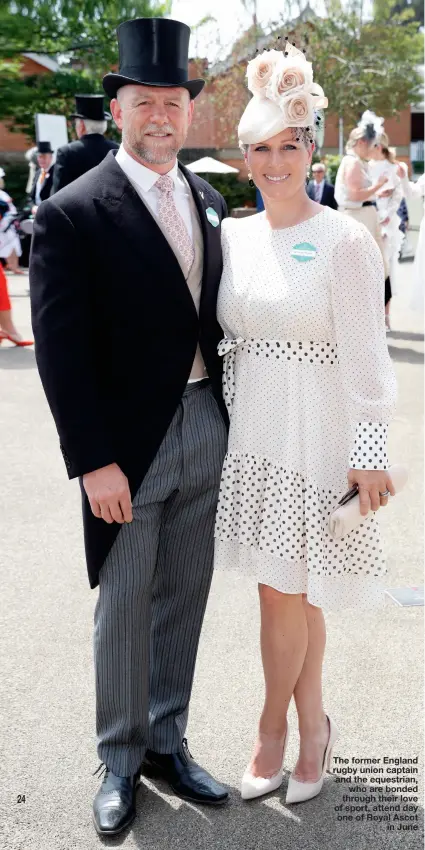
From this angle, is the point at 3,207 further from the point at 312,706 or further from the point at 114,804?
the point at 114,804

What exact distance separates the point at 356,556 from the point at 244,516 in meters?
0.32

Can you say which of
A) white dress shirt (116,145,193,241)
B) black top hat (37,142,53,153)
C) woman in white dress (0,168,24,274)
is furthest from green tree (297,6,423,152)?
white dress shirt (116,145,193,241)

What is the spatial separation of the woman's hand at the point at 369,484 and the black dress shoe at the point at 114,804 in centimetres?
101

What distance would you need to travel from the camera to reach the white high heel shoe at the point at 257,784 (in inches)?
111

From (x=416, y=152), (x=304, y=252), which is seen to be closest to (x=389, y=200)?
(x=304, y=252)

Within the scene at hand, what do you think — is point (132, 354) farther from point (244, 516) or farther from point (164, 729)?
point (164, 729)

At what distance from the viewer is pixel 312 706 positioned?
9.51 ft

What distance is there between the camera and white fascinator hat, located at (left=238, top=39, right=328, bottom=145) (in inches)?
101

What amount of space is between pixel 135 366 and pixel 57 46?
37.7 metres

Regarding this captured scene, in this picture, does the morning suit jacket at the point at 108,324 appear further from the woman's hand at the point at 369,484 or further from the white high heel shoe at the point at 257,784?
the white high heel shoe at the point at 257,784

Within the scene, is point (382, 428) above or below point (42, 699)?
above

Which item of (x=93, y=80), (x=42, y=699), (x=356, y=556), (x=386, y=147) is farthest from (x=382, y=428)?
(x=93, y=80)

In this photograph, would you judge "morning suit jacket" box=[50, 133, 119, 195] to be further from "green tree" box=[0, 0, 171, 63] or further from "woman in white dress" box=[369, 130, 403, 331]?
"green tree" box=[0, 0, 171, 63]

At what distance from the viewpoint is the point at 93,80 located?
1415 inches
